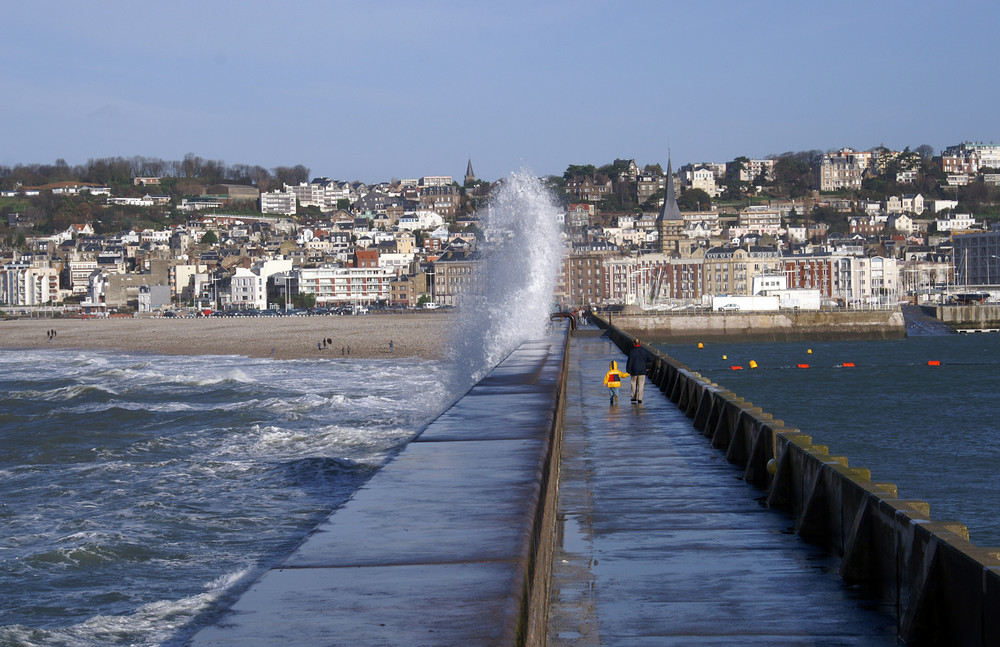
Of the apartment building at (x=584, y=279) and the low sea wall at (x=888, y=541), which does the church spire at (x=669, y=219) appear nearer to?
the apartment building at (x=584, y=279)

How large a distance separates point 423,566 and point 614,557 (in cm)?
290

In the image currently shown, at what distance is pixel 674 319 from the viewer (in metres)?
80.2

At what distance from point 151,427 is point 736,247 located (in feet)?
397

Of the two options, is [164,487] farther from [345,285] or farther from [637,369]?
[345,285]

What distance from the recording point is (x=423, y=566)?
16.2 ft

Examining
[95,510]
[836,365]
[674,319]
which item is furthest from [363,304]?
[95,510]

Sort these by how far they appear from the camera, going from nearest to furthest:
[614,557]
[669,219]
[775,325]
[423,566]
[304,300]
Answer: [423,566], [614,557], [775,325], [304,300], [669,219]

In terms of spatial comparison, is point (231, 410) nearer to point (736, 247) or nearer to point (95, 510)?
point (95, 510)

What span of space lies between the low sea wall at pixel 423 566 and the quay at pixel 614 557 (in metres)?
0.01

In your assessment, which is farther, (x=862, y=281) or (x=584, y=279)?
(x=862, y=281)

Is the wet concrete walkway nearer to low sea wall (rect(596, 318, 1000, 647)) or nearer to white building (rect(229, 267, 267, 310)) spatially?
low sea wall (rect(596, 318, 1000, 647))

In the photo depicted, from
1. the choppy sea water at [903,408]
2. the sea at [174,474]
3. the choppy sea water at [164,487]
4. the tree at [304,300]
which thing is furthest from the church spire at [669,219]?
the choppy sea water at [164,487]

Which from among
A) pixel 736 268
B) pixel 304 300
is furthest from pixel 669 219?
pixel 304 300

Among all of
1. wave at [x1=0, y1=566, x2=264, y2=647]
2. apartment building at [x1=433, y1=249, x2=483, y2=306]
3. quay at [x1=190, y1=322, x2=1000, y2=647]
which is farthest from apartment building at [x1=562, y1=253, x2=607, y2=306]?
wave at [x1=0, y1=566, x2=264, y2=647]
